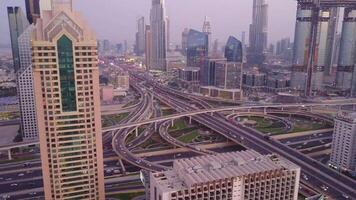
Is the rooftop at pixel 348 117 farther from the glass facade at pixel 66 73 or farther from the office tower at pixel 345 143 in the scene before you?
the glass facade at pixel 66 73

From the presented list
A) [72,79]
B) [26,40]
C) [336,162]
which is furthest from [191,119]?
[72,79]

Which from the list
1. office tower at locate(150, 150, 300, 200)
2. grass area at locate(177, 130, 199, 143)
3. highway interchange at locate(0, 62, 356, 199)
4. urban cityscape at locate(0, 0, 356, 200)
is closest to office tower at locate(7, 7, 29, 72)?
urban cityscape at locate(0, 0, 356, 200)

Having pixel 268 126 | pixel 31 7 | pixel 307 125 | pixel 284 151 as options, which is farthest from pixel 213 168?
pixel 31 7

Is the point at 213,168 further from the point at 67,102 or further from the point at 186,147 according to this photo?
the point at 186,147

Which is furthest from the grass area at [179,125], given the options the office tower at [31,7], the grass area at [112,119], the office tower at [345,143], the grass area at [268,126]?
the office tower at [31,7]

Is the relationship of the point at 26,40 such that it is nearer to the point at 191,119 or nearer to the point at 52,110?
the point at 191,119
